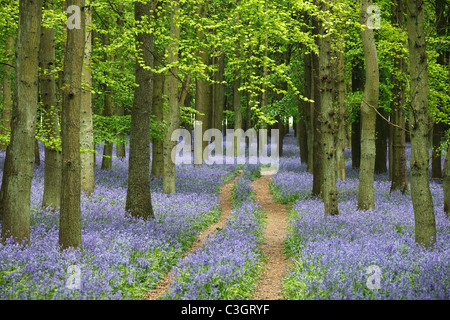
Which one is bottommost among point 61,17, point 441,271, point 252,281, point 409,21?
point 252,281

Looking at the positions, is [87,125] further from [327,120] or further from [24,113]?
[327,120]

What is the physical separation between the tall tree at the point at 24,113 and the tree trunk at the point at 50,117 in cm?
359

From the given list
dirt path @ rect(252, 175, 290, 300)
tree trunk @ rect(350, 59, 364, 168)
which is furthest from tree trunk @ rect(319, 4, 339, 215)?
tree trunk @ rect(350, 59, 364, 168)

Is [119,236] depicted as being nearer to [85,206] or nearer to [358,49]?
[85,206]

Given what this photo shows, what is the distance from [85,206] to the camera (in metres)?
12.6

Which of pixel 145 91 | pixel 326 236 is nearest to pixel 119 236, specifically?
pixel 145 91

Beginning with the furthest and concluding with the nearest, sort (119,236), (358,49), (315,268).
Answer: (358,49)
(119,236)
(315,268)

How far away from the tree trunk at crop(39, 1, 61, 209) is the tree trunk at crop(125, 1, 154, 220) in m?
2.02

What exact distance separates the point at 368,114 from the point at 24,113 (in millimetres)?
9420

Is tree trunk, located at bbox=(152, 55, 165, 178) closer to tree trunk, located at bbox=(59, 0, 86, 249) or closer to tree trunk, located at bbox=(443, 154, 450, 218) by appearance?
tree trunk, located at bbox=(59, 0, 86, 249)

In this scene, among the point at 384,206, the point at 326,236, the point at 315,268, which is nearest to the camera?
the point at 315,268

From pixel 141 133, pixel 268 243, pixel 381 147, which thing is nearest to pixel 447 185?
pixel 268 243

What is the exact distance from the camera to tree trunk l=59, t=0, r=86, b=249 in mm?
7703
